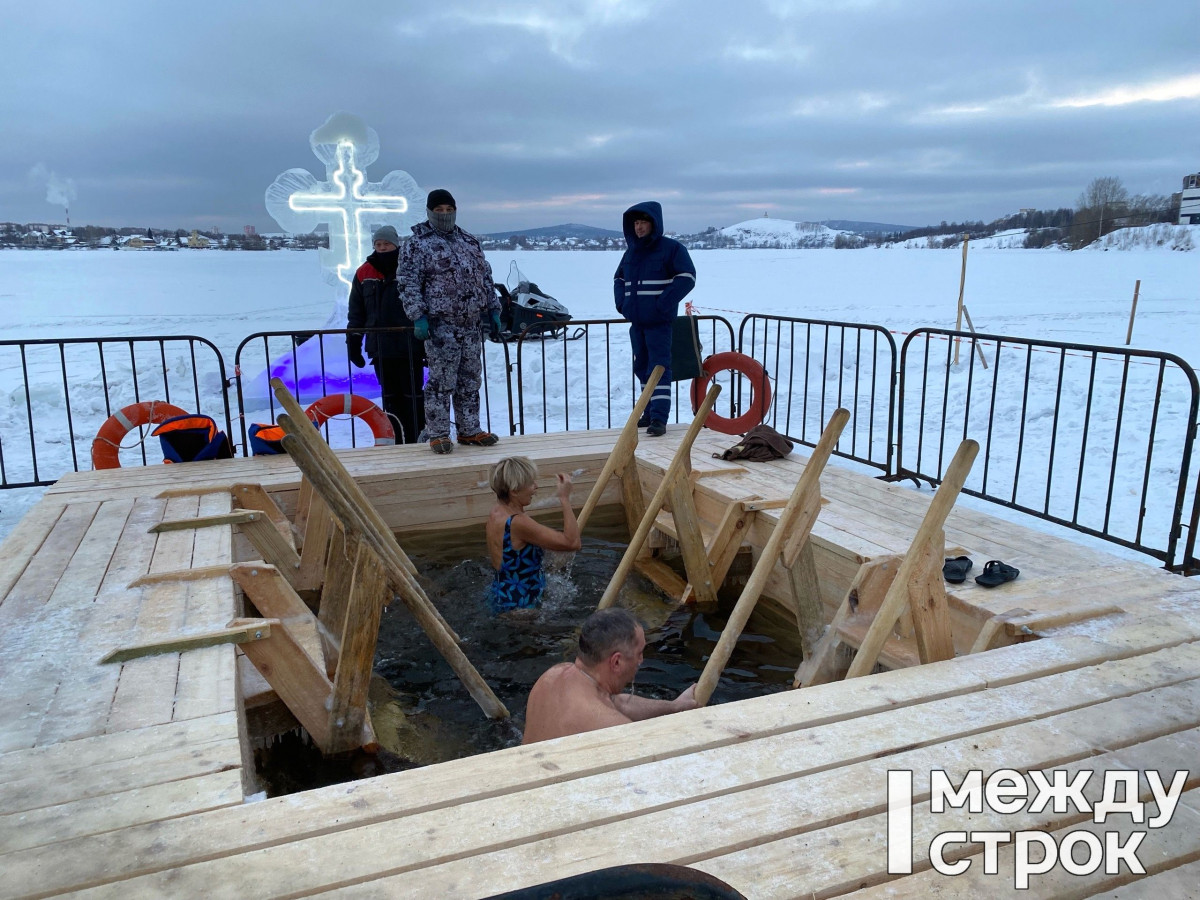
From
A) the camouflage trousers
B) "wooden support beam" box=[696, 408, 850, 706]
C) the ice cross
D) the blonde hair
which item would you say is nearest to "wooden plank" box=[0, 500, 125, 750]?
the blonde hair

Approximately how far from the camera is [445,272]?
235 inches

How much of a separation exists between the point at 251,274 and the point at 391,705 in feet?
119

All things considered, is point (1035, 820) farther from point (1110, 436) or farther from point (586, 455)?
point (1110, 436)

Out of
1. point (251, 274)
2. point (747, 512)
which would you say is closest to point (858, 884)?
point (747, 512)

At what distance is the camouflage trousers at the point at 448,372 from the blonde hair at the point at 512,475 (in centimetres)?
220

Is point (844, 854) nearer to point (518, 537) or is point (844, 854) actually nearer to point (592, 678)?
point (592, 678)

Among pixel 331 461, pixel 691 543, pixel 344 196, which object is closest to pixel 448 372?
pixel 331 461

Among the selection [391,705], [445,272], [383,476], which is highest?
[445,272]

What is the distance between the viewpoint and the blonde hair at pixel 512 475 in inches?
156

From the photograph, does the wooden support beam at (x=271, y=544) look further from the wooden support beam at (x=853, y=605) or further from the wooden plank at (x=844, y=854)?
the wooden plank at (x=844, y=854)

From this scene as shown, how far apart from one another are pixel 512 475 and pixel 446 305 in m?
2.41

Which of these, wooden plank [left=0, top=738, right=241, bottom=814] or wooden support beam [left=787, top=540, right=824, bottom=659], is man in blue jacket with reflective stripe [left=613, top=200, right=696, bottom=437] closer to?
wooden support beam [left=787, top=540, right=824, bottom=659]

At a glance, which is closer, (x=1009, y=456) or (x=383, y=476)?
(x=383, y=476)

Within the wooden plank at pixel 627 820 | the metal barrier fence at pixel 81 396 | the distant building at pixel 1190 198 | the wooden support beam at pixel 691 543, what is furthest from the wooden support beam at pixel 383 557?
the distant building at pixel 1190 198
